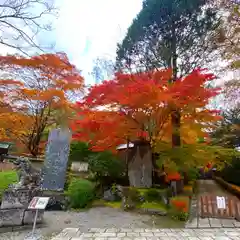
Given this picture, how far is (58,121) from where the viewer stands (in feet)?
48.6

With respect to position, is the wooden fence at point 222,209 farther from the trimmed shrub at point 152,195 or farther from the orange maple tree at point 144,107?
the orange maple tree at point 144,107

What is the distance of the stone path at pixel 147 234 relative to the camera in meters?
4.98

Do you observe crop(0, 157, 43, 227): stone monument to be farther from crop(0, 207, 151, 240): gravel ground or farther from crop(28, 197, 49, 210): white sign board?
crop(28, 197, 49, 210): white sign board

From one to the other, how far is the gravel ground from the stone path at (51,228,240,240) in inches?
12.6

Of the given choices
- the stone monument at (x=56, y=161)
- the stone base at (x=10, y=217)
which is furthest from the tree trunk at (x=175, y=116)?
the stone base at (x=10, y=217)

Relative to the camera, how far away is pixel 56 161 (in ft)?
31.1

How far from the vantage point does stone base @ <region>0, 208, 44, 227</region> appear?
5.51 metres

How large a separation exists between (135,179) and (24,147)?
11.1 metres

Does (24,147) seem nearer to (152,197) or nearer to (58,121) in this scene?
(58,121)

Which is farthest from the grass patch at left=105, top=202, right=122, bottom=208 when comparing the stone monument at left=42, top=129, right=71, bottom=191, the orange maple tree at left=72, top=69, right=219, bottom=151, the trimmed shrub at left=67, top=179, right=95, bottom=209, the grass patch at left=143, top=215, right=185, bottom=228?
the orange maple tree at left=72, top=69, right=219, bottom=151

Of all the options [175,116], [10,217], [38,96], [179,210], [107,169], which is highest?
[38,96]

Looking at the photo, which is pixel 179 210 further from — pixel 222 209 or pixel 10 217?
pixel 10 217

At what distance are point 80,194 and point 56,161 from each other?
211 centimetres

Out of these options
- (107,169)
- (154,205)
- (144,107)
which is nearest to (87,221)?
(154,205)
